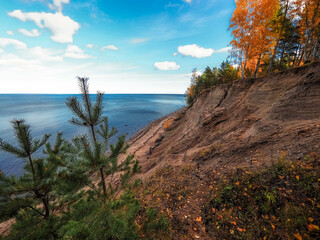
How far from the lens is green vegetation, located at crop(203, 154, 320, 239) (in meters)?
3.27

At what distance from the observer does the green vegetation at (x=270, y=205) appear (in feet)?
10.7

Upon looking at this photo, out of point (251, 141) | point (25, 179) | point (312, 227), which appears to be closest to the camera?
point (312, 227)

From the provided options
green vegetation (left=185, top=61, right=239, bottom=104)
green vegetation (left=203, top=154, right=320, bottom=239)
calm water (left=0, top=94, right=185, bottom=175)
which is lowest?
calm water (left=0, top=94, right=185, bottom=175)

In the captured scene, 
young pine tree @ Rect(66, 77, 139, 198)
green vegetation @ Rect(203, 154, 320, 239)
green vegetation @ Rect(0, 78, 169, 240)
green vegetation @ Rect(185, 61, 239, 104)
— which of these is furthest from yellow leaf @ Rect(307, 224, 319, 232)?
green vegetation @ Rect(185, 61, 239, 104)

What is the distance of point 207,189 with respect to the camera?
18.1 feet

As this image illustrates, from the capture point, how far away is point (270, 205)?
3834 millimetres

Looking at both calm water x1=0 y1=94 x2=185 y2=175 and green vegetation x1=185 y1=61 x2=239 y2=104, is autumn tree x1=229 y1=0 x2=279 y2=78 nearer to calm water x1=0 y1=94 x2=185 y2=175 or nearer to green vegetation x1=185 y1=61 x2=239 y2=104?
green vegetation x1=185 y1=61 x2=239 y2=104

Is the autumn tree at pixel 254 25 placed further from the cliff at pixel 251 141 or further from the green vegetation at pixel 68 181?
the green vegetation at pixel 68 181

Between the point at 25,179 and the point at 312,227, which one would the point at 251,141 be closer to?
the point at 312,227

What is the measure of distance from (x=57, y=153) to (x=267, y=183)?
24.3ft

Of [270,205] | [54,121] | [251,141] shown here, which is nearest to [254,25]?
[251,141]

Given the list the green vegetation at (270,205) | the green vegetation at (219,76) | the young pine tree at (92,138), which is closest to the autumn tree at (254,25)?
the green vegetation at (219,76)

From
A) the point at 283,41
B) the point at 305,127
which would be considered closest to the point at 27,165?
the point at 305,127

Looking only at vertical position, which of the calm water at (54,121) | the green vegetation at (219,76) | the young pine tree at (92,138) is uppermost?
the green vegetation at (219,76)
